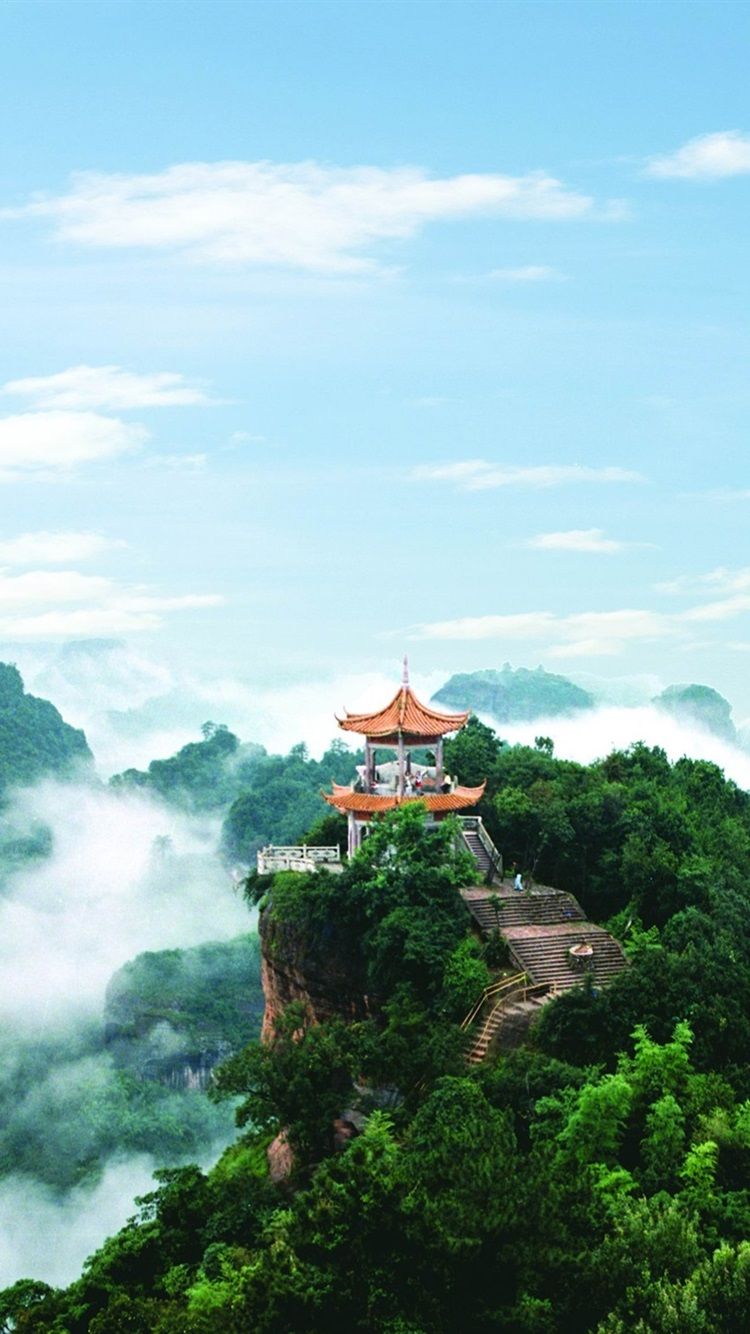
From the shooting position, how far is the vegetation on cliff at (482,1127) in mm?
17531

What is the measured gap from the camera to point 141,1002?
72188 millimetres

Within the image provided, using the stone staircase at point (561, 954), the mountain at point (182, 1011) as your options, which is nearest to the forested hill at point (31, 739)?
the mountain at point (182, 1011)

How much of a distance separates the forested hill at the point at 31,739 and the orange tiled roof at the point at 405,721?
73.7m

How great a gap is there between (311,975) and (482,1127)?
8.79 meters

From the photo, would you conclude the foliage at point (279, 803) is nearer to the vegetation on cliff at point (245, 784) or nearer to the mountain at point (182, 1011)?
the vegetation on cliff at point (245, 784)

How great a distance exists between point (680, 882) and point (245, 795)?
63.9 meters

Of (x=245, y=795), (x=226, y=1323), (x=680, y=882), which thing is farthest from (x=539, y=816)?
(x=245, y=795)

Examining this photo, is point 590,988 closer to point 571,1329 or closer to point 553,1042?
point 553,1042

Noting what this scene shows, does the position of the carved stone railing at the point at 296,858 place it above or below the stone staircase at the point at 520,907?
above

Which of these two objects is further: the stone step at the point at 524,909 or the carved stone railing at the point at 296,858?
the carved stone railing at the point at 296,858

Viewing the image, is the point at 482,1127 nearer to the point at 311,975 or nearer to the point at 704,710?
the point at 311,975

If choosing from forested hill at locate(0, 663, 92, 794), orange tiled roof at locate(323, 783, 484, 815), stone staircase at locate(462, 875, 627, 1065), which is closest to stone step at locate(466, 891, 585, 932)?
stone staircase at locate(462, 875, 627, 1065)

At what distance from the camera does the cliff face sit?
28.8 metres

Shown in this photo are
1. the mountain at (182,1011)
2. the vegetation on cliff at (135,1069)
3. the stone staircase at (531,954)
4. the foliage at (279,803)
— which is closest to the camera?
the stone staircase at (531,954)
